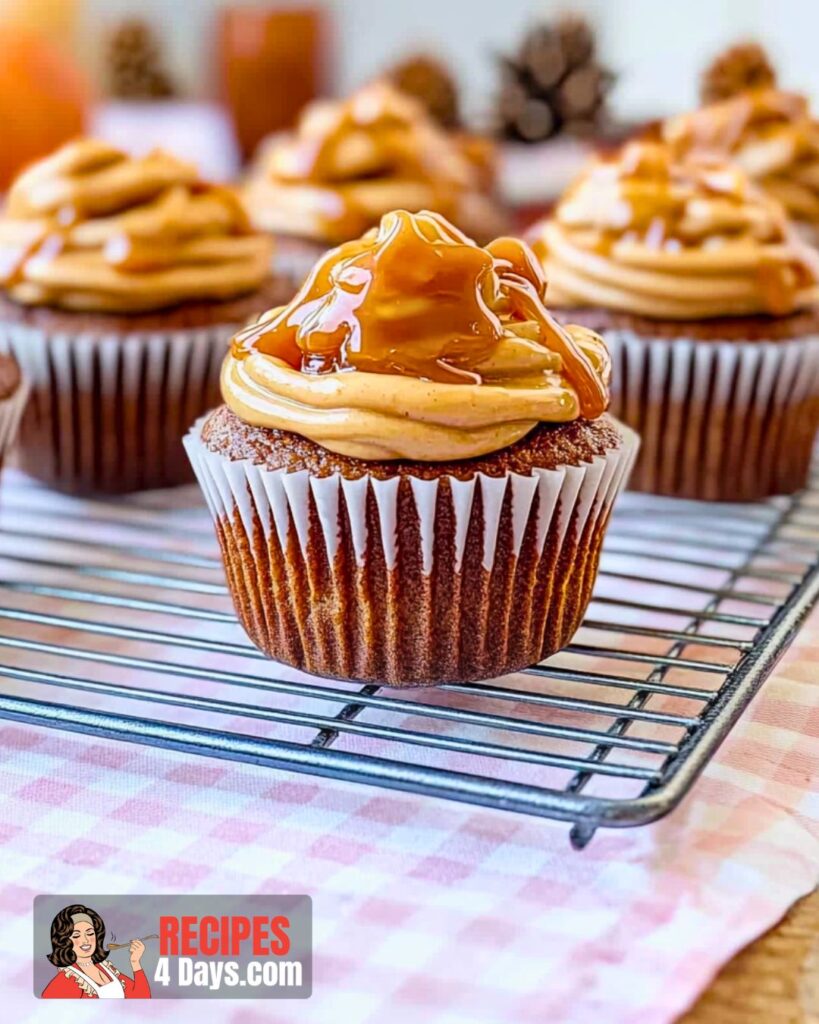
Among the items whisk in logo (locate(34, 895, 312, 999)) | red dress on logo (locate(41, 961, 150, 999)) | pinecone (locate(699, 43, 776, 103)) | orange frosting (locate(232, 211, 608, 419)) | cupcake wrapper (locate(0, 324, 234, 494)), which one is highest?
pinecone (locate(699, 43, 776, 103))

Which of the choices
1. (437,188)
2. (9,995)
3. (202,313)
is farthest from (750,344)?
(9,995)

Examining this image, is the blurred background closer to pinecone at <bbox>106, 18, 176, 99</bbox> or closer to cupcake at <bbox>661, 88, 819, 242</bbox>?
pinecone at <bbox>106, 18, 176, 99</bbox>

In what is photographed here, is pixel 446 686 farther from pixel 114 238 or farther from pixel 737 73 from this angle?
pixel 737 73

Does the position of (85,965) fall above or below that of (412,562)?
below

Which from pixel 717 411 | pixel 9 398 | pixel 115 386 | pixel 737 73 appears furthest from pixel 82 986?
pixel 737 73

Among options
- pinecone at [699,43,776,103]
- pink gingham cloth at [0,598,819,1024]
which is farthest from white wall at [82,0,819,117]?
pink gingham cloth at [0,598,819,1024]

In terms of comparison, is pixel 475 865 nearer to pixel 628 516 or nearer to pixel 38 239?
pixel 628 516
